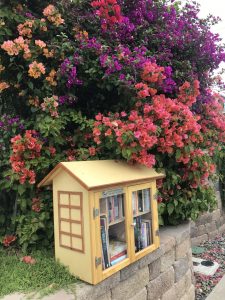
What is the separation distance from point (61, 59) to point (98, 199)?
1416mm

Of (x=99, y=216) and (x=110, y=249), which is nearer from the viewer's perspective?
(x=99, y=216)

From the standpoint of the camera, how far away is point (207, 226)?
5441 mm

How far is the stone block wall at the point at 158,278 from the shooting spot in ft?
6.95

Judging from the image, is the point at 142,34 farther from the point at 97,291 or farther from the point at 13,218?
the point at 97,291

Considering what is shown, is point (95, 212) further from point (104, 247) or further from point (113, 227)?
point (113, 227)

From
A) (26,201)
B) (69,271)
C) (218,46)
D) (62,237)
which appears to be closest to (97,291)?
(69,271)

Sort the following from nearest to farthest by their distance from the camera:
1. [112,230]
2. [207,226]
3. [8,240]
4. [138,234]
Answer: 1. [112,230]
2. [138,234]
3. [8,240]
4. [207,226]

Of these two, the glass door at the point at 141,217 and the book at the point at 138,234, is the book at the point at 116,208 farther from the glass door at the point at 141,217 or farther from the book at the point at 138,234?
the book at the point at 138,234

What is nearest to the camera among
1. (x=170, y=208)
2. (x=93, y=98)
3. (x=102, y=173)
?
(x=102, y=173)

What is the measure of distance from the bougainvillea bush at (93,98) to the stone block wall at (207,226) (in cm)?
200

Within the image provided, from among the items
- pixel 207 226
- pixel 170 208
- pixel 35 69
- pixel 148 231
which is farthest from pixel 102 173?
pixel 207 226

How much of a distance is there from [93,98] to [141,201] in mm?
1274

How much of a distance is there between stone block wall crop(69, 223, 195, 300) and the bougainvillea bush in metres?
0.32

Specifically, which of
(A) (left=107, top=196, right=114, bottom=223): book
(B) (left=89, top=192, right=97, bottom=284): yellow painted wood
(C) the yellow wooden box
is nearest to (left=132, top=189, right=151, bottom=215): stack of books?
(C) the yellow wooden box
